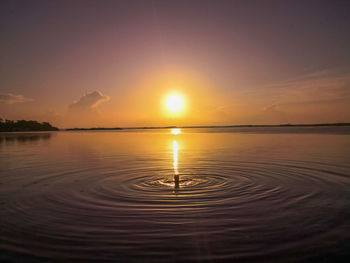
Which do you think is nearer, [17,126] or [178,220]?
[178,220]

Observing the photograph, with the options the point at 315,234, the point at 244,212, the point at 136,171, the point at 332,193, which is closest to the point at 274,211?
the point at 244,212

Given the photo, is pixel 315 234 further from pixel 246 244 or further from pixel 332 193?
pixel 332 193

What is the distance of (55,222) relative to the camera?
816 cm

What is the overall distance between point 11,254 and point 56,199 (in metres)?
5.06

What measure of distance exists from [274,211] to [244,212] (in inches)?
45.3

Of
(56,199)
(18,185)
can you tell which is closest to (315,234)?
(56,199)

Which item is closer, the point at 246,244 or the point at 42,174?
the point at 246,244

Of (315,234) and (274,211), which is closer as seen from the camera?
(315,234)

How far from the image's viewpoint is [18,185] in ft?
45.6

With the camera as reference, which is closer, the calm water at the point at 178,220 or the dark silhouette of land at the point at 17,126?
the calm water at the point at 178,220

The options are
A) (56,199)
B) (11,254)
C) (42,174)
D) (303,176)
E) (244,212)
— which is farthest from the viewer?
(42,174)

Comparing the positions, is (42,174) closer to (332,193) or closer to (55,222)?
(55,222)

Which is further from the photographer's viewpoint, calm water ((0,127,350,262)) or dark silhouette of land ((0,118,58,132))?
dark silhouette of land ((0,118,58,132))

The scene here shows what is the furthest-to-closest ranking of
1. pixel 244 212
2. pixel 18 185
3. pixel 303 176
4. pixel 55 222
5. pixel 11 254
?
1. pixel 303 176
2. pixel 18 185
3. pixel 244 212
4. pixel 55 222
5. pixel 11 254
